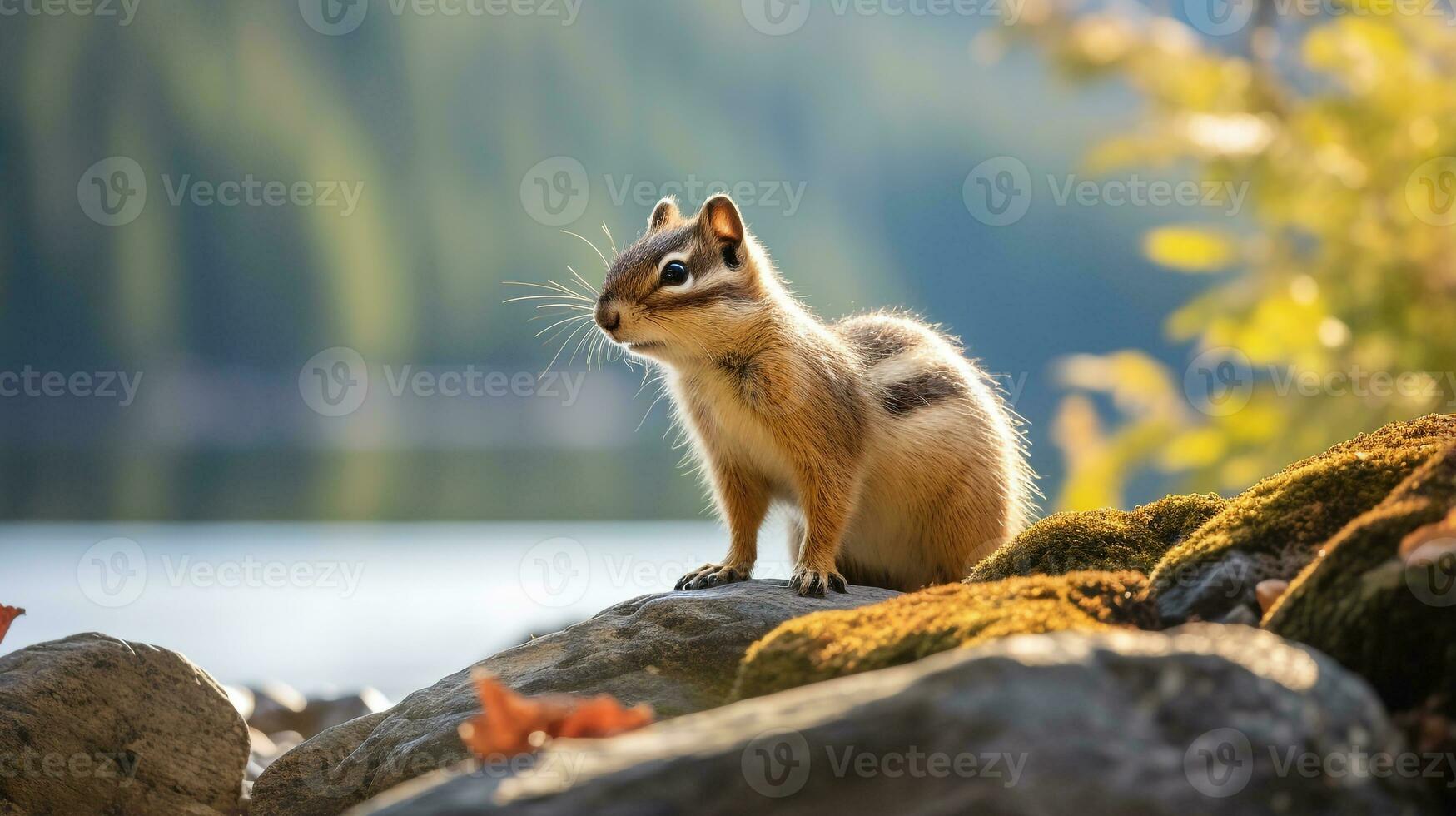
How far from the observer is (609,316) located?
3.56m

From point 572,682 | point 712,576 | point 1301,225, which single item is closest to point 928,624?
point 572,682

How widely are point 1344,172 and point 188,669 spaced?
14.3ft

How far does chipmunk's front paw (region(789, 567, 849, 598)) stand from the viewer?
3.33 m

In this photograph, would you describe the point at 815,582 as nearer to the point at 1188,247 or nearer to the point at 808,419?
the point at 808,419

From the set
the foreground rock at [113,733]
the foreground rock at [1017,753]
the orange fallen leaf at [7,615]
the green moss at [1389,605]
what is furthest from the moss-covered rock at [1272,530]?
the orange fallen leaf at [7,615]

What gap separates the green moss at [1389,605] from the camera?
68.3 inches

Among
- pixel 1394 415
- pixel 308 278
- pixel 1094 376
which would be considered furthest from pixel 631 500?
pixel 1394 415

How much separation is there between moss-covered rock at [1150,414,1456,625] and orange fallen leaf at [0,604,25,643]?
267cm

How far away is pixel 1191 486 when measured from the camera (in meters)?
4.84

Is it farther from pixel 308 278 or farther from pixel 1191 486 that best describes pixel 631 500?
pixel 1191 486

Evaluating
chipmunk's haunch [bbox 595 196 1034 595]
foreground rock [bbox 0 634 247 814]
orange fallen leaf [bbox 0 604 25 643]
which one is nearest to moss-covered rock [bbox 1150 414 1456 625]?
chipmunk's haunch [bbox 595 196 1034 595]

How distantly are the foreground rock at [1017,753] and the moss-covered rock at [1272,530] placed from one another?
2.62 feet

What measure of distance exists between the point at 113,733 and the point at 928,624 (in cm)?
217

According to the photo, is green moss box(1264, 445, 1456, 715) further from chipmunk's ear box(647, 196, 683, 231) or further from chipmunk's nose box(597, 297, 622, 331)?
chipmunk's ear box(647, 196, 683, 231)
